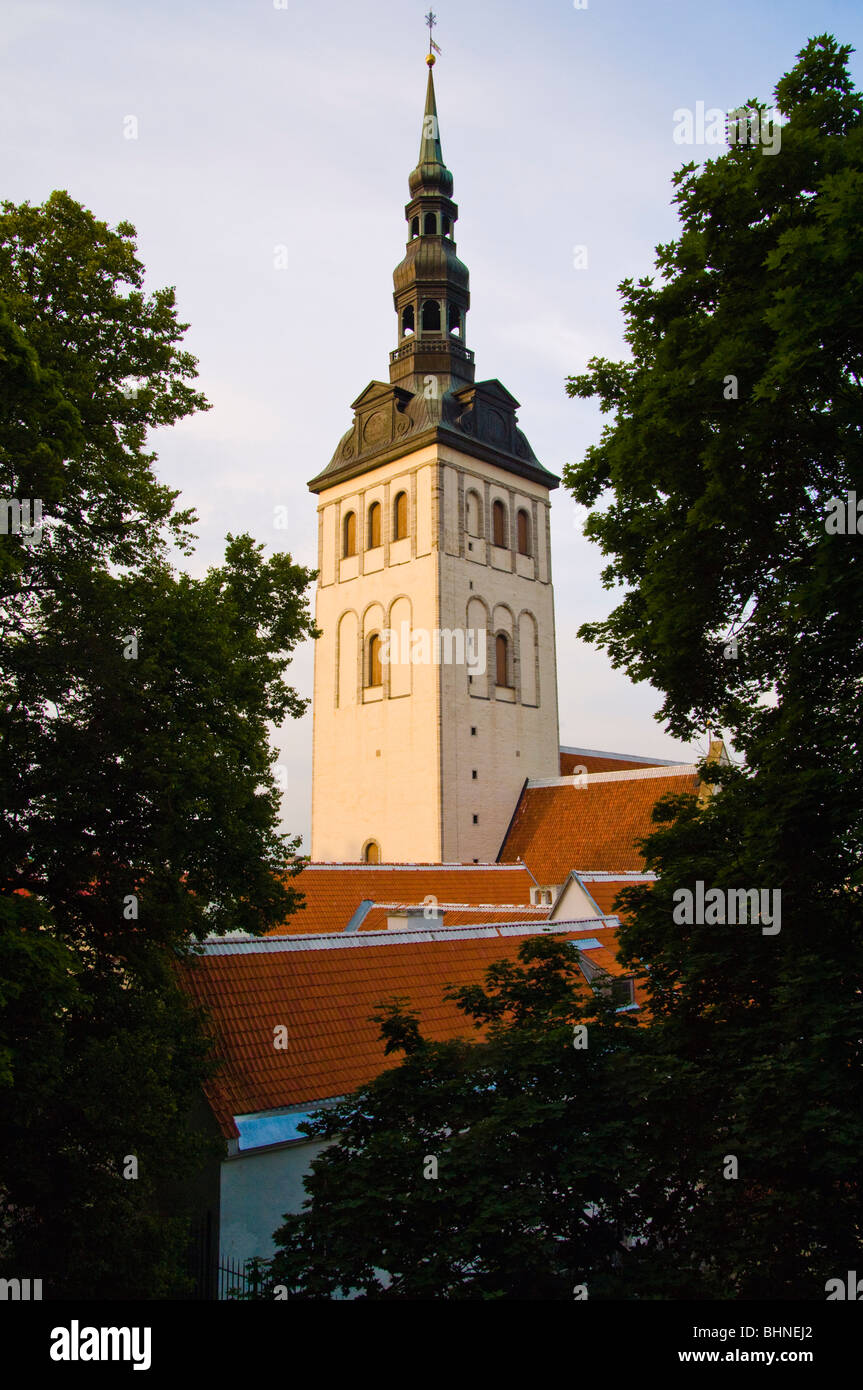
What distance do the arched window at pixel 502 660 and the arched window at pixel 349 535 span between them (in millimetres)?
8176

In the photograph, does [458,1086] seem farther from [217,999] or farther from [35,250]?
[35,250]

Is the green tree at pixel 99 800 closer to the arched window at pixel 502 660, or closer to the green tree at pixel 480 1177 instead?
the green tree at pixel 480 1177

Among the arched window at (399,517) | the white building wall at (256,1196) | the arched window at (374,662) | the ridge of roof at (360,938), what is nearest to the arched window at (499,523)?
the arched window at (399,517)

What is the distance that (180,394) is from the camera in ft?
43.7

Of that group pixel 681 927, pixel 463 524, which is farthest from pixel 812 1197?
pixel 463 524

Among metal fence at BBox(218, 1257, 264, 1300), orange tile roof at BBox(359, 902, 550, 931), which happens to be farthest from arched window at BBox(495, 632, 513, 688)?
metal fence at BBox(218, 1257, 264, 1300)

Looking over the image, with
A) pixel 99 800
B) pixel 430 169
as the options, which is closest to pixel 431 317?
pixel 430 169

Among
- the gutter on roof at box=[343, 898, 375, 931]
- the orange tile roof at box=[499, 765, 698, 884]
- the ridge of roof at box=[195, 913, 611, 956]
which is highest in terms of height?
the orange tile roof at box=[499, 765, 698, 884]

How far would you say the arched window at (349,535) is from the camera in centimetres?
4612

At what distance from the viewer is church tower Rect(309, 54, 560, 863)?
40562mm

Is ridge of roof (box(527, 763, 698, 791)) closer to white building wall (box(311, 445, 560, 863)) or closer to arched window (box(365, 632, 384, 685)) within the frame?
white building wall (box(311, 445, 560, 863))

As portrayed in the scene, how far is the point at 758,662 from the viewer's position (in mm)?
10164

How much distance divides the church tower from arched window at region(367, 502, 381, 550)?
6 centimetres
